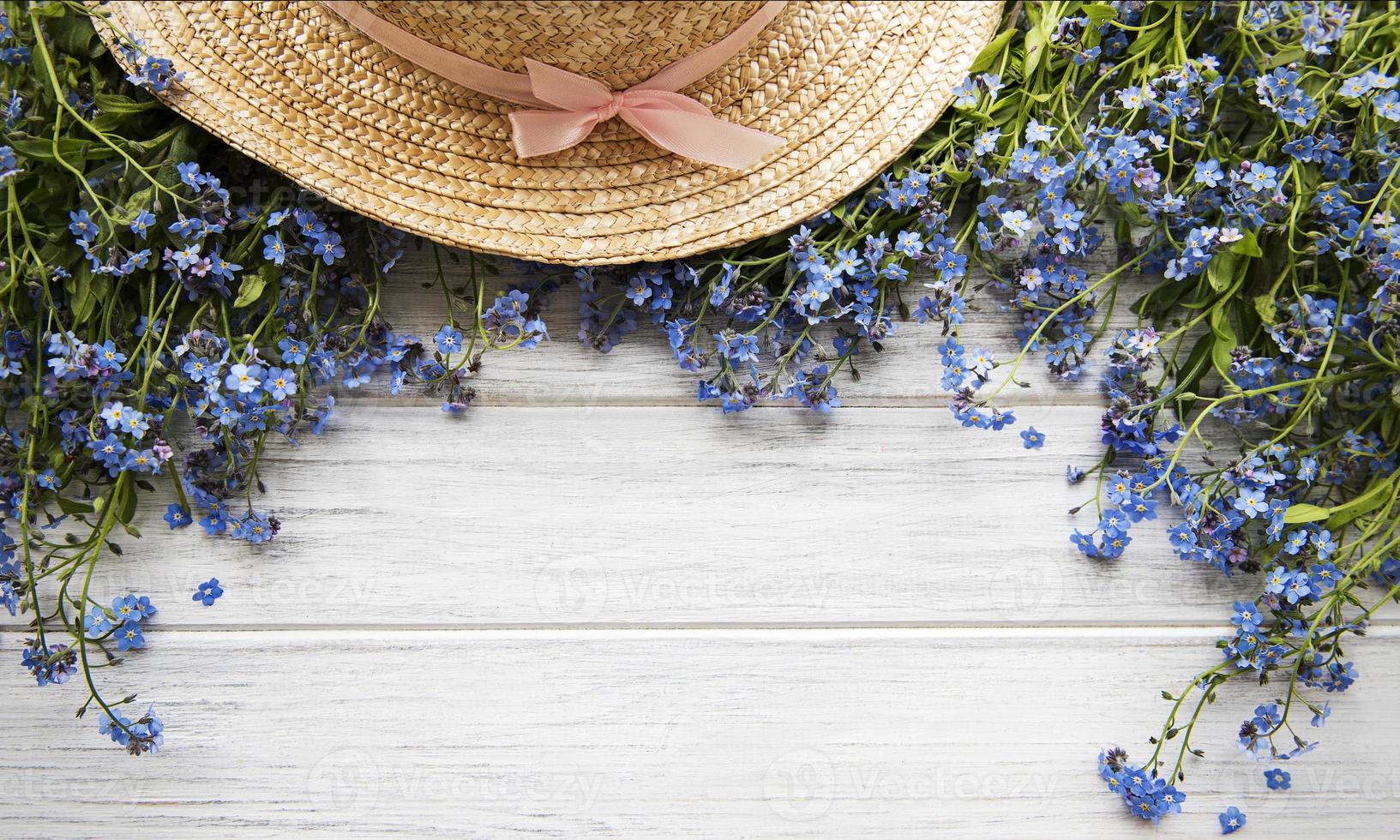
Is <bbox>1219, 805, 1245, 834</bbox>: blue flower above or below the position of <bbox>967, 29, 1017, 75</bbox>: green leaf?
below

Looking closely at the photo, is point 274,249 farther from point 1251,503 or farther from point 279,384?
point 1251,503

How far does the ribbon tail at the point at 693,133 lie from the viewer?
2.76 feet

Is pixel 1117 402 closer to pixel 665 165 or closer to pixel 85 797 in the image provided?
pixel 665 165

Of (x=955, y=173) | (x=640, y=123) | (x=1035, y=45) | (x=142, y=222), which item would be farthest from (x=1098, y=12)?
(x=142, y=222)

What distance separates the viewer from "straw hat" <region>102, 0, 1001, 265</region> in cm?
83

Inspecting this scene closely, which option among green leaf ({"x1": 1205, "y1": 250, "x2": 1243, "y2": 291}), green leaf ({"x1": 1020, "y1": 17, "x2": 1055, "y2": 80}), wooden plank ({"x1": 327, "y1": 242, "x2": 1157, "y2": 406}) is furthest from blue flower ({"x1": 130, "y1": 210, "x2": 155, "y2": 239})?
green leaf ({"x1": 1205, "y1": 250, "x2": 1243, "y2": 291})

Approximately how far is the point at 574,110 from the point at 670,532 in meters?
0.45

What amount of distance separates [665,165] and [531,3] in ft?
0.64

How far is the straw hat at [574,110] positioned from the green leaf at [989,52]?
0.01 meters

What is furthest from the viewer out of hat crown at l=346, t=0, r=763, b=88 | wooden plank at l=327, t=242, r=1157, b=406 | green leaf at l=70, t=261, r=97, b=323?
wooden plank at l=327, t=242, r=1157, b=406

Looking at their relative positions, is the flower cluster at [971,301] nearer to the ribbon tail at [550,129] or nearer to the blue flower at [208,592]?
the blue flower at [208,592]

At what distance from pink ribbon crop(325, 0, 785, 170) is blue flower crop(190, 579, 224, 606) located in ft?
1.80

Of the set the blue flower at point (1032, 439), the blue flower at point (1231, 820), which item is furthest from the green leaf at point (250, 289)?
the blue flower at point (1231, 820)

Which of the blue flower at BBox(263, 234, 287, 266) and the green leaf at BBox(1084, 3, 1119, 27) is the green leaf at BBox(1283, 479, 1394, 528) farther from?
the blue flower at BBox(263, 234, 287, 266)
